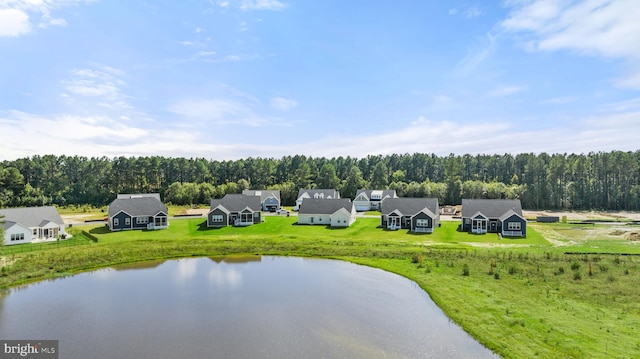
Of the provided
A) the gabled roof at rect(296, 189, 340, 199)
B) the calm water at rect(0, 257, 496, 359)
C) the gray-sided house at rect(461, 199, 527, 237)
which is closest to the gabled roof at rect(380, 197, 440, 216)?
the gray-sided house at rect(461, 199, 527, 237)

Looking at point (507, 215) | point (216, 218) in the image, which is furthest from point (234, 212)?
point (507, 215)

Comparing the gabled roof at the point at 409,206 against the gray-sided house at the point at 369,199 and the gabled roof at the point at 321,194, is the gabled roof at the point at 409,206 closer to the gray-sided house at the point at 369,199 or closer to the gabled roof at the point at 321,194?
the gray-sided house at the point at 369,199

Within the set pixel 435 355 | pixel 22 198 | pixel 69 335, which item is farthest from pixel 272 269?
pixel 22 198

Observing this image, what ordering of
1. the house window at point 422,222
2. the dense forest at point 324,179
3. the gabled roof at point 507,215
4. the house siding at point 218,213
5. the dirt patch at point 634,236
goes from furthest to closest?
1. the dense forest at point 324,179
2. the house siding at point 218,213
3. the house window at point 422,222
4. the gabled roof at point 507,215
5. the dirt patch at point 634,236

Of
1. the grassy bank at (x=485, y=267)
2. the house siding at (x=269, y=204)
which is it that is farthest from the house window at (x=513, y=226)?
the house siding at (x=269, y=204)

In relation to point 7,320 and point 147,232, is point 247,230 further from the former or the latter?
point 7,320
